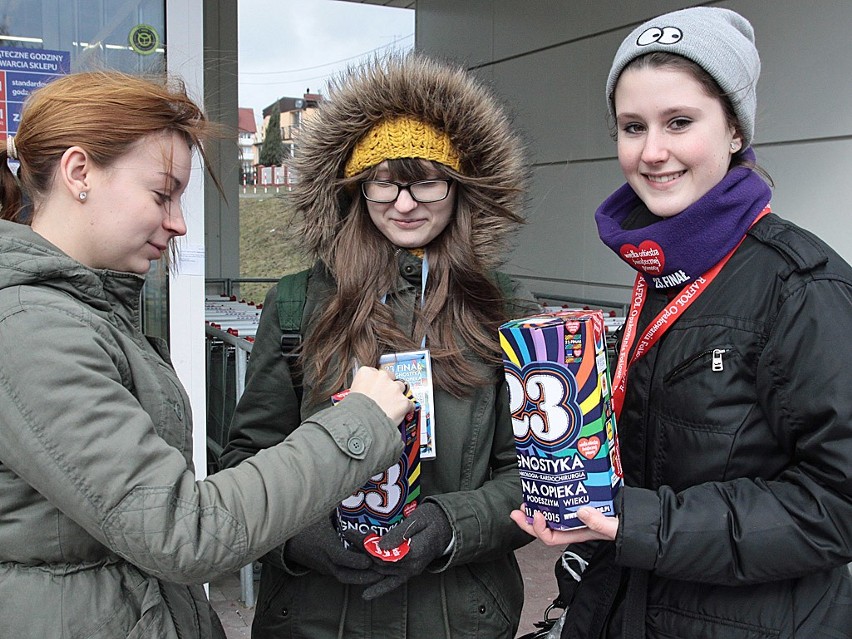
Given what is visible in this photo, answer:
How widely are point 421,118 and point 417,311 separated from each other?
18.3 inches

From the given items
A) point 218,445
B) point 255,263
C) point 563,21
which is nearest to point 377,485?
point 218,445

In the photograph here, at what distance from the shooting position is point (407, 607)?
6.05 feet

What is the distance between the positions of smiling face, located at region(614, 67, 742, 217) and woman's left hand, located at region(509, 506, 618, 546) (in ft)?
1.89

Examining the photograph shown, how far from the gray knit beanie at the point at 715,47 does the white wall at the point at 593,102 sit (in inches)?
93.1

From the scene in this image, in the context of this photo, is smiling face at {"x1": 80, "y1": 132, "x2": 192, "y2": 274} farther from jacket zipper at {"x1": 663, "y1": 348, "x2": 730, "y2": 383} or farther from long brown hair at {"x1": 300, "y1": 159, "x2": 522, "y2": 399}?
jacket zipper at {"x1": 663, "y1": 348, "x2": 730, "y2": 383}

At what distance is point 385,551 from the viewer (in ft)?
5.38

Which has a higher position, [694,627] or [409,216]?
[409,216]

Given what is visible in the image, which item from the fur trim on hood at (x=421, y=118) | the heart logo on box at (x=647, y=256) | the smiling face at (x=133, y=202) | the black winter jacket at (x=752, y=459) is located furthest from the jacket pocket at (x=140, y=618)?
the heart logo on box at (x=647, y=256)

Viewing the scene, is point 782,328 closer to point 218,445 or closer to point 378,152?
point 378,152

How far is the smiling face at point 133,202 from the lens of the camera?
136cm

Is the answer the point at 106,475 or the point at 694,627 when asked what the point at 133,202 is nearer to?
the point at 106,475

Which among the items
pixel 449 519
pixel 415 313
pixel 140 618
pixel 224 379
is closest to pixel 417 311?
pixel 415 313

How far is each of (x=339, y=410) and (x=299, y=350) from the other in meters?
0.55

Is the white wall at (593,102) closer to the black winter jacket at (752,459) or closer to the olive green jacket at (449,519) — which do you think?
the olive green jacket at (449,519)
